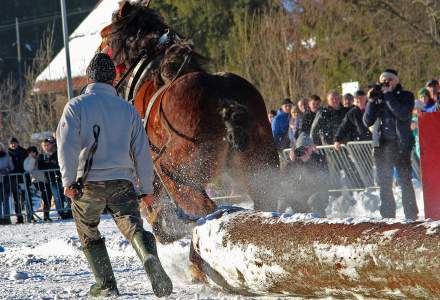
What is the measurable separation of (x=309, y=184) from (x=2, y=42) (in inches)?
2166

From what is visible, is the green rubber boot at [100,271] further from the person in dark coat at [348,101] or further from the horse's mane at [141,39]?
the person in dark coat at [348,101]

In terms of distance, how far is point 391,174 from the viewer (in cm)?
1201

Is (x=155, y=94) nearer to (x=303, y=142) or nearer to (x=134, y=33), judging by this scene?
(x=134, y=33)

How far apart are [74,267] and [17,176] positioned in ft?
32.4

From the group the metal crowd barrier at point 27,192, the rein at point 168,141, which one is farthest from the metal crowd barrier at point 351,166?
the rein at point 168,141

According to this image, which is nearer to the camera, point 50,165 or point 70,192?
point 70,192

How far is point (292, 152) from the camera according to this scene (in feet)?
40.5

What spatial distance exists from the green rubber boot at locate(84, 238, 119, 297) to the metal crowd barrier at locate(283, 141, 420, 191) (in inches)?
309

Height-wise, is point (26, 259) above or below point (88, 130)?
below

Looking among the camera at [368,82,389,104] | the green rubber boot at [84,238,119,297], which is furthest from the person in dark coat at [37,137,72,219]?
the green rubber boot at [84,238,119,297]

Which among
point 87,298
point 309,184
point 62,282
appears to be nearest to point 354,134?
point 309,184

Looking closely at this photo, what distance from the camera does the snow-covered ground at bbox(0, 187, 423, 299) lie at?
7414 mm

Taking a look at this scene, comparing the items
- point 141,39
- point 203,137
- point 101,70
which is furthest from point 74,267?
point 101,70

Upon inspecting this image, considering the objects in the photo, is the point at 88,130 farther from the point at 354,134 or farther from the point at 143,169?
the point at 354,134
